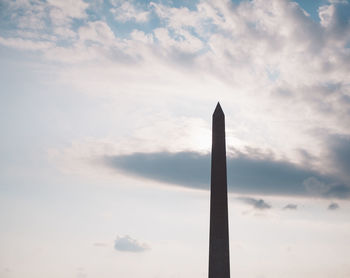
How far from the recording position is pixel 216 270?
22141 millimetres

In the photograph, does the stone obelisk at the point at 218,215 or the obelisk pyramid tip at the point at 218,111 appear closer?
the stone obelisk at the point at 218,215

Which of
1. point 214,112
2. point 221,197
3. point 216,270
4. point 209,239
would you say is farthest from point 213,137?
point 216,270

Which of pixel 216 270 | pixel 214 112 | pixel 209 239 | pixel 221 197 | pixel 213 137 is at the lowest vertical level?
pixel 216 270

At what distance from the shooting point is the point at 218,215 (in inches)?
894

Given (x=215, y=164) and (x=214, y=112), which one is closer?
(x=215, y=164)

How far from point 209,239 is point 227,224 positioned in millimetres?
1288

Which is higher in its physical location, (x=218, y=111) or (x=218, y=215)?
(x=218, y=111)

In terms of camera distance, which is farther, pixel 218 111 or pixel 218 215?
pixel 218 111

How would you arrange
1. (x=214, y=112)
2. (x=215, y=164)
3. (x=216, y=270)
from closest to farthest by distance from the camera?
1. (x=216, y=270)
2. (x=215, y=164)
3. (x=214, y=112)

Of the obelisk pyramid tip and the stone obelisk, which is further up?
the obelisk pyramid tip

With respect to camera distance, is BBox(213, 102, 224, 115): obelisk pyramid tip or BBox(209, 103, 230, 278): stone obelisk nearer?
BBox(209, 103, 230, 278): stone obelisk

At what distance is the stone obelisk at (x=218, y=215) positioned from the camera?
22250 mm

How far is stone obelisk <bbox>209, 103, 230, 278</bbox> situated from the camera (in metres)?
22.2

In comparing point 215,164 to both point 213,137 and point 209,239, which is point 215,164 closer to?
point 213,137
